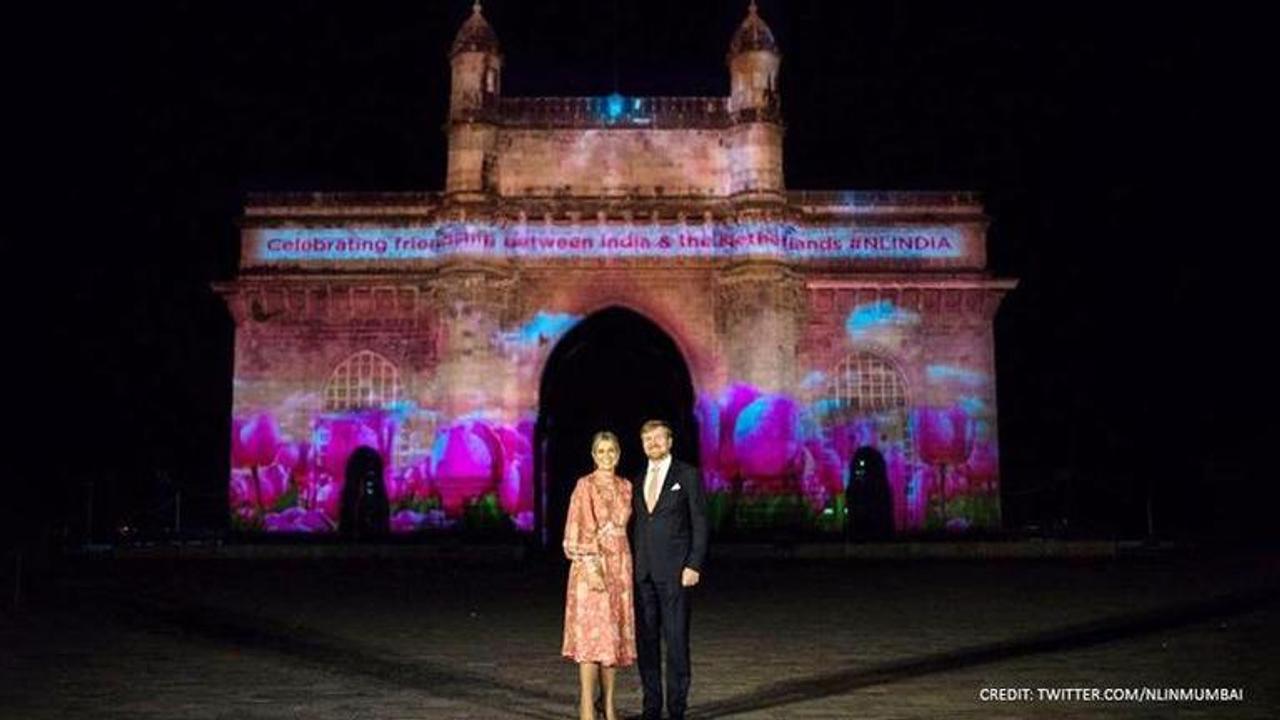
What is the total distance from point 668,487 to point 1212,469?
27589mm

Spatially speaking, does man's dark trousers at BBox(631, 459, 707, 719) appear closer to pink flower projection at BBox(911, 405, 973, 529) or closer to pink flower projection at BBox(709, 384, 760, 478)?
pink flower projection at BBox(709, 384, 760, 478)

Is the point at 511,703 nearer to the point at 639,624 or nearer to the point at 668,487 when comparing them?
the point at 639,624

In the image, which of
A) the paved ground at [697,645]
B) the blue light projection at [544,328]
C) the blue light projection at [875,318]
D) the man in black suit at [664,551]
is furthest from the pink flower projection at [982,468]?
the man in black suit at [664,551]

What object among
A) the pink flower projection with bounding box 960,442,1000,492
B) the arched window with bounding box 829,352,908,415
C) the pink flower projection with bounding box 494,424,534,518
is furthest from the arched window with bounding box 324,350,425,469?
the pink flower projection with bounding box 960,442,1000,492

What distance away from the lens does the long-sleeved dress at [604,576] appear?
7.34 m

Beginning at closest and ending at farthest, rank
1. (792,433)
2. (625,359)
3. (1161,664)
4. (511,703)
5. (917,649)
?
(511,703) → (1161,664) → (917,649) → (792,433) → (625,359)

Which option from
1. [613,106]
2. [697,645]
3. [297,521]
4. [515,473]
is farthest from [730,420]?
[697,645]

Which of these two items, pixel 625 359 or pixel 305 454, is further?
pixel 625 359

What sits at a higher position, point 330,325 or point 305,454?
point 330,325

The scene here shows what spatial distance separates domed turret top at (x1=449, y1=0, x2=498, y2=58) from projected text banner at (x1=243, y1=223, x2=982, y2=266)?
471cm

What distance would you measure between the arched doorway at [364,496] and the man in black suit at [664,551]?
2308cm

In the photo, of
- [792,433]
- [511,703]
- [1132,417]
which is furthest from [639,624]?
[1132,417]

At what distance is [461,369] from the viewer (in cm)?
2986

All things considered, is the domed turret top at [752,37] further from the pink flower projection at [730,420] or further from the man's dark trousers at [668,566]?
the man's dark trousers at [668,566]
